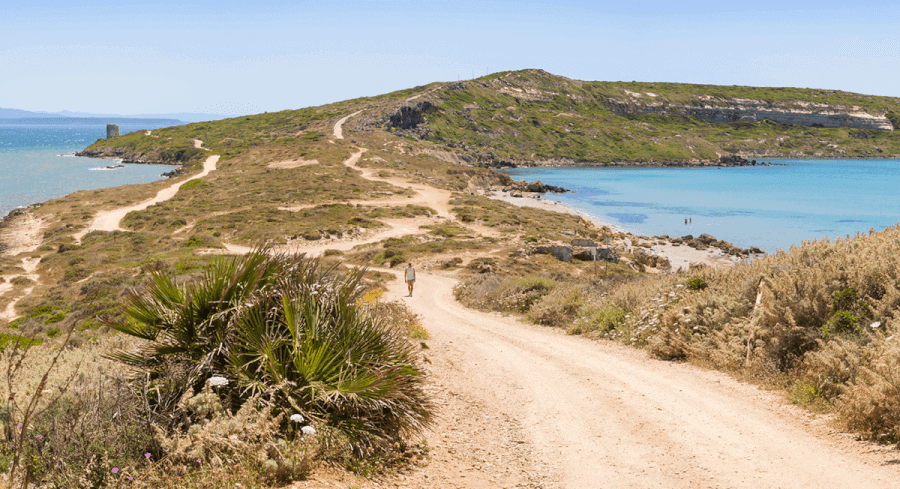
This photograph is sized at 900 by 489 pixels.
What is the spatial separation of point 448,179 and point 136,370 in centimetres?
7800

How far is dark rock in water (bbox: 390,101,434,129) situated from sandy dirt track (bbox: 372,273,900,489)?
125734mm

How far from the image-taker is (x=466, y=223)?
51281 mm

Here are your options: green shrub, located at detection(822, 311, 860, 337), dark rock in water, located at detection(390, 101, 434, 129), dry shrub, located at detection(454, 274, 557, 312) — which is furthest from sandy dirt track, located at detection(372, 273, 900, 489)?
dark rock in water, located at detection(390, 101, 434, 129)

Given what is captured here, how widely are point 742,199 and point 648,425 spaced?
94280 millimetres

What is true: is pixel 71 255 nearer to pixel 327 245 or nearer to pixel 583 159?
pixel 327 245

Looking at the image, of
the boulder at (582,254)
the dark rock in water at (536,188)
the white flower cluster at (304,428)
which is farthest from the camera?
the dark rock in water at (536,188)

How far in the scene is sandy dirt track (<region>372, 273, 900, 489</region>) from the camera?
5.82m

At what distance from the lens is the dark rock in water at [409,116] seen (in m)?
134

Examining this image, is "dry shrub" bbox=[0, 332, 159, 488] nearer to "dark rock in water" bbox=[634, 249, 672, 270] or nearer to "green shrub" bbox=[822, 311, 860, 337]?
"green shrub" bbox=[822, 311, 860, 337]

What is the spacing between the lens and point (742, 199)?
90.1m

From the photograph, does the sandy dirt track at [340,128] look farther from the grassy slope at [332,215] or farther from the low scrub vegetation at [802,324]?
the low scrub vegetation at [802,324]

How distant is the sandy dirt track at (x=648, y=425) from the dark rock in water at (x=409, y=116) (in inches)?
4950

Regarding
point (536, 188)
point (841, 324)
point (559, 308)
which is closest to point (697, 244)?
point (559, 308)

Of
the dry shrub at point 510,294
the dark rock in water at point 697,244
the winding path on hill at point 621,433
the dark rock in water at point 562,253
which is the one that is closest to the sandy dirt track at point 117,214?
the dark rock in water at point 562,253
